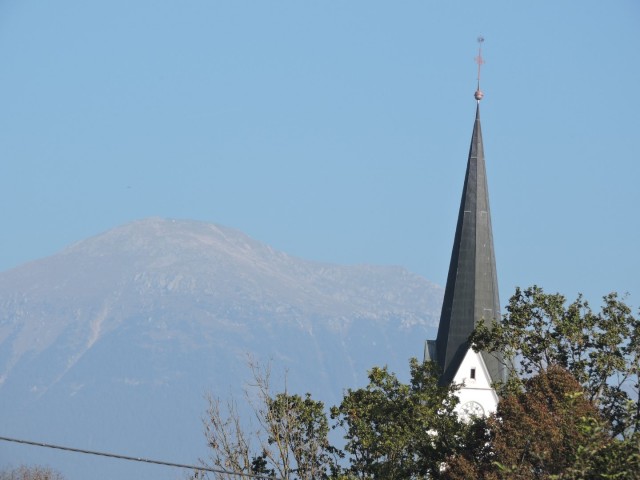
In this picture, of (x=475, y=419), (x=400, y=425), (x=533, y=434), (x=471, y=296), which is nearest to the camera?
(x=533, y=434)

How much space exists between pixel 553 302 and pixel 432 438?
6.38 m

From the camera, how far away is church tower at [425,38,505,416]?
235 feet

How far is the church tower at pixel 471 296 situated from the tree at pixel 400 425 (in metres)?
15.8

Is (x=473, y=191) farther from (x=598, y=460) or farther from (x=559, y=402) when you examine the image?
(x=598, y=460)

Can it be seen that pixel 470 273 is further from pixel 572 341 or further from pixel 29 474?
pixel 29 474

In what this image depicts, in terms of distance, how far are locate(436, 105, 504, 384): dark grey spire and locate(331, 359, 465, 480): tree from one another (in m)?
17.1

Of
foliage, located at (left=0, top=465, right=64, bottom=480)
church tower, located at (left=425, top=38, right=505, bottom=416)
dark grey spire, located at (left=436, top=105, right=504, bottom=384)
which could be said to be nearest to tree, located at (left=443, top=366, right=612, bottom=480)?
church tower, located at (left=425, top=38, right=505, bottom=416)

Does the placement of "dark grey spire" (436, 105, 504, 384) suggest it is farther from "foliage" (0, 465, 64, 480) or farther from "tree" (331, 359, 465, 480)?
"foliage" (0, 465, 64, 480)

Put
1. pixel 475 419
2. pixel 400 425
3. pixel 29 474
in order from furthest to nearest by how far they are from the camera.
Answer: pixel 29 474 → pixel 400 425 → pixel 475 419

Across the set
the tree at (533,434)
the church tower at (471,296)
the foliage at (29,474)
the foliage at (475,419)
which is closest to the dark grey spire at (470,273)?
the church tower at (471,296)

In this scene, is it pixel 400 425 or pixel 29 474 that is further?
pixel 29 474

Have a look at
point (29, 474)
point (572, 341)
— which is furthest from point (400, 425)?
point (29, 474)

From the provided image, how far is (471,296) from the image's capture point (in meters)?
73.5

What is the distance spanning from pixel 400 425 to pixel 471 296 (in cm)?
2308
